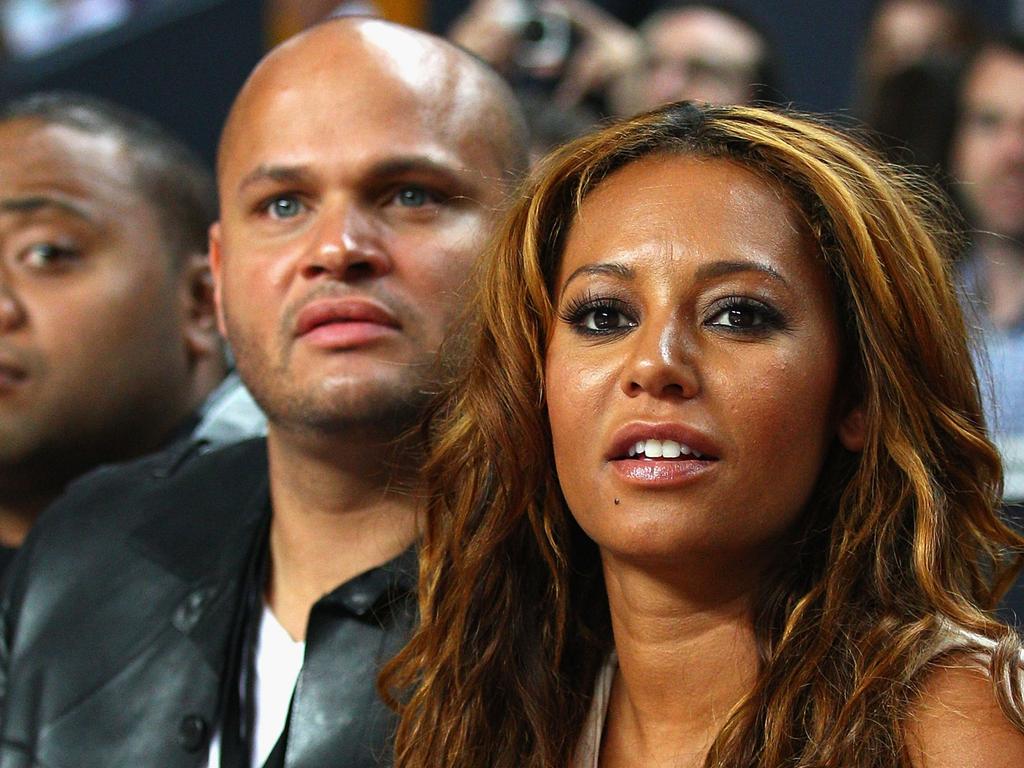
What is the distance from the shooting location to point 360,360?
2256 mm

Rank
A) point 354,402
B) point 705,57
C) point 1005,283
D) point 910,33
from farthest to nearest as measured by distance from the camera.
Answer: point 910,33
point 705,57
point 1005,283
point 354,402

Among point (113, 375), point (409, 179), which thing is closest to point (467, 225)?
point (409, 179)

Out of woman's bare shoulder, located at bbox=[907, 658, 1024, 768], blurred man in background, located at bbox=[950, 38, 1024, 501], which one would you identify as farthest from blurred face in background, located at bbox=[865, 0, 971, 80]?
woman's bare shoulder, located at bbox=[907, 658, 1024, 768]

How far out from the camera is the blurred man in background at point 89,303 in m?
3.06

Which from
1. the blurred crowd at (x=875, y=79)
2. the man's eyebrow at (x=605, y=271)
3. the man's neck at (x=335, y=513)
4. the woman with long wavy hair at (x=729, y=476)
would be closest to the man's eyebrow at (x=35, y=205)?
the man's neck at (x=335, y=513)

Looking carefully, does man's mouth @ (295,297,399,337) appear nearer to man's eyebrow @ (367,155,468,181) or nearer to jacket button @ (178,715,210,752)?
man's eyebrow @ (367,155,468,181)

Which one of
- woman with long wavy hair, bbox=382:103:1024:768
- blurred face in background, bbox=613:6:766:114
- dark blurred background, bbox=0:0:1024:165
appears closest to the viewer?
woman with long wavy hair, bbox=382:103:1024:768

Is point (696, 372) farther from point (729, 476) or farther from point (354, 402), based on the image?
point (354, 402)

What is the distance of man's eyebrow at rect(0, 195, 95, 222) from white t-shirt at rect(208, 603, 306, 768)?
44.8 inches

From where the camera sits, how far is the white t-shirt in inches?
89.4

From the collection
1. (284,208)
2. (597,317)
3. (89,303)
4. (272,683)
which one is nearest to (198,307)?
(89,303)

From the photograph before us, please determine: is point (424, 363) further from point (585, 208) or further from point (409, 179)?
point (585, 208)

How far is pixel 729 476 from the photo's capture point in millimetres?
1715

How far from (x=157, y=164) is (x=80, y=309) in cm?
42
